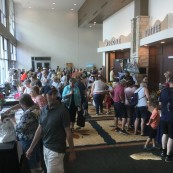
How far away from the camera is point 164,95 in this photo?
14.5ft

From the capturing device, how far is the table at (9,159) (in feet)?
10.1

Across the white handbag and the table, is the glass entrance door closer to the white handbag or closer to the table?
the white handbag

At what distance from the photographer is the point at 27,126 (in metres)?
3.40

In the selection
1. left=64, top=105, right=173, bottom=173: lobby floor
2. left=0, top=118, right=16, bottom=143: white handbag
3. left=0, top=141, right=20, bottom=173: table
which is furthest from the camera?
→ left=64, top=105, right=173, bottom=173: lobby floor

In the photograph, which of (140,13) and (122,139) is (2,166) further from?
(140,13)

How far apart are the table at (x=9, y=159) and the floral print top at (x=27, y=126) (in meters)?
0.27

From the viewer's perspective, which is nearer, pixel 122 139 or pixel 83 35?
pixel 122 139

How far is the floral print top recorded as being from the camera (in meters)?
3.40

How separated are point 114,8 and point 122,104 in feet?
30.9

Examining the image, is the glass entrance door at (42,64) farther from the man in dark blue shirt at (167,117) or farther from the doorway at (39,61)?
the man in dark blue shirt at (167,117)

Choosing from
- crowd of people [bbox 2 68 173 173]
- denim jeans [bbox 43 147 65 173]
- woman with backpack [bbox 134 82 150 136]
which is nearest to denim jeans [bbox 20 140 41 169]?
crowd of people [bbox 2 68 173 173]

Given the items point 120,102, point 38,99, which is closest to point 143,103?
point 120,102

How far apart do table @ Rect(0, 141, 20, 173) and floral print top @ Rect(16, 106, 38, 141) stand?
0.27m

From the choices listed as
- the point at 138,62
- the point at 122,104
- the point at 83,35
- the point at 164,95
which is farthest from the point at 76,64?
the point at 164,95
